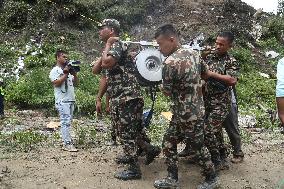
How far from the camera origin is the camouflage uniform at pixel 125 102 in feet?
16.4

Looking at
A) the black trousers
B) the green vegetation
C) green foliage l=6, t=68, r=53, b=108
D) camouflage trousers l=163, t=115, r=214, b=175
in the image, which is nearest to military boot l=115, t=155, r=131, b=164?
camouflage trousers l=163, t=115, r=214, b=175

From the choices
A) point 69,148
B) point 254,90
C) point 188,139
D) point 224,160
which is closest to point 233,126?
point 224,160

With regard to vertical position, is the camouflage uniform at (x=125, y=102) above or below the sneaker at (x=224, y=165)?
above

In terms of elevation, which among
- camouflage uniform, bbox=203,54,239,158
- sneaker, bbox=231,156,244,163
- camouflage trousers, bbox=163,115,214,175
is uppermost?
camouflage uniform, bbox=203,54,239,158

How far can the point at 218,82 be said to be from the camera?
5195 millimetres

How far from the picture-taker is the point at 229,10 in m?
17.0

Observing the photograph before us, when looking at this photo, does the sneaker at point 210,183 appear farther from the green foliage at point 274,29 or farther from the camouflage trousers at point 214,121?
the green foliage at point 274,29

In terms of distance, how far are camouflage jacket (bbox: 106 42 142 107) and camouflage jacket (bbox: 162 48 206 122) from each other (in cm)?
59

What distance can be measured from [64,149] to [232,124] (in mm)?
2427

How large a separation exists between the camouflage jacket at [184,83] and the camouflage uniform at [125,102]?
1.96 ft

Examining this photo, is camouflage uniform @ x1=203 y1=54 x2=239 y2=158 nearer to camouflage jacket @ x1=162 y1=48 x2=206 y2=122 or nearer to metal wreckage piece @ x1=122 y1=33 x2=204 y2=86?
metal wreckage piece @ x1=122 y1=33 x2=204 y2=86

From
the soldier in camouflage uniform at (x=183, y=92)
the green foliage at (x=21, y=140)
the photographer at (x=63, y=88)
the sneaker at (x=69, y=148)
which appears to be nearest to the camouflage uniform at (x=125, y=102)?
the soldier in camouflage uniform at (x=183, y=92)

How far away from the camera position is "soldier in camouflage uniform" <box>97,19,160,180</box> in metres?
5.00

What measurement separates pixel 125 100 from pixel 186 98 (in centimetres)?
80
